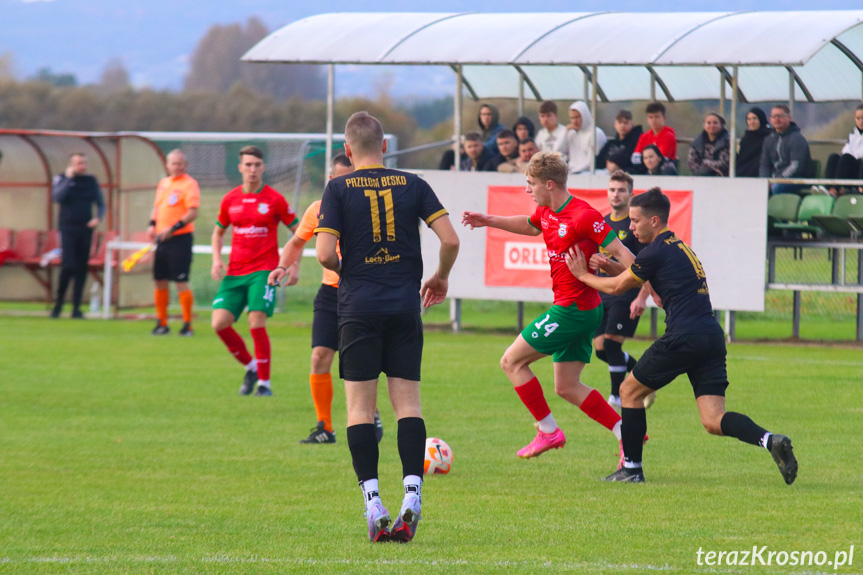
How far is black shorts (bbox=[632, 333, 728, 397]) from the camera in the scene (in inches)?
276

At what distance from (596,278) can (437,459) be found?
1.67m

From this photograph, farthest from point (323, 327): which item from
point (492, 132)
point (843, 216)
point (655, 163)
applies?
point (492, 132)

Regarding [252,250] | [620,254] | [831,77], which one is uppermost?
[831,77]

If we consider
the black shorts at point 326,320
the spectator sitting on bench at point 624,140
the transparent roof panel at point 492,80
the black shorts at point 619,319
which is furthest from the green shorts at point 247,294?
the transparent roof panel at point 492,80

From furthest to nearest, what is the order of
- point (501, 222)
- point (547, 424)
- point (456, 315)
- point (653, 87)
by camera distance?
point (653, 87), point (456, 315), point (547, 424), point (501, 222)

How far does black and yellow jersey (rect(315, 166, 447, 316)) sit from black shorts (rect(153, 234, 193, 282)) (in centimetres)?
1081

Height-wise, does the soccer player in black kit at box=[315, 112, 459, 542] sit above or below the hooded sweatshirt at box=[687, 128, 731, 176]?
below

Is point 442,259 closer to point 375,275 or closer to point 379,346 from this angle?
point 375,275

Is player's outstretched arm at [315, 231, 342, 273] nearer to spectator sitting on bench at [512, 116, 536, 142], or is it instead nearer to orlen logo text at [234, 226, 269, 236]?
orlen logo text at [234, 226, 269, 236]

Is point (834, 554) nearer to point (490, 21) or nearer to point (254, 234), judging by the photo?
point (254, 234)

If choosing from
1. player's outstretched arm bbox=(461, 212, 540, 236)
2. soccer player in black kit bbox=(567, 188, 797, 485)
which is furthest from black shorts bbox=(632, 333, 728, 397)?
player's outstretched arm bbox=(461, 212, 540, 236)

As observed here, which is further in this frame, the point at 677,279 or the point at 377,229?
the point at 677,279

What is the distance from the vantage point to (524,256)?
16.5 metres

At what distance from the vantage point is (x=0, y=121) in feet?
255
